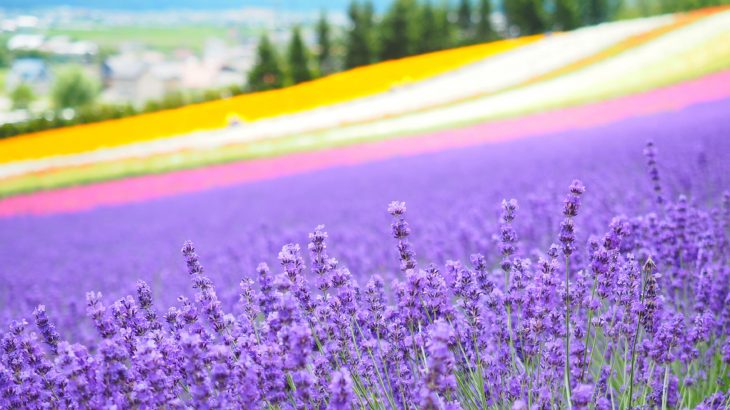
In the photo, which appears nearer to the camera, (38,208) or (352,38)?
(38,208)

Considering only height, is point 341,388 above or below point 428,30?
below

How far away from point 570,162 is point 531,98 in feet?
26.1

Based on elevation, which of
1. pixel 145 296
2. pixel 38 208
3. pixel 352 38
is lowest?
pixel 38 208

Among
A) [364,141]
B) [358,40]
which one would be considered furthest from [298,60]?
[364,141]

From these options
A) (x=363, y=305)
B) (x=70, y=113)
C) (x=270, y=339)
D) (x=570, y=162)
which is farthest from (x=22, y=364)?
(x=70, y=113)

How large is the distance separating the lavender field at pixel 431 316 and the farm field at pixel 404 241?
1cm

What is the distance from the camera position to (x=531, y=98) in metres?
14.3

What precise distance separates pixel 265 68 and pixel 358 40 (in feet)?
9.74

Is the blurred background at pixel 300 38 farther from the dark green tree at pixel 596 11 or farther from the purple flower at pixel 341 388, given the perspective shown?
the purple flower at pixel 341 388

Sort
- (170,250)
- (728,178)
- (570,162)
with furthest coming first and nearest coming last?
(570,162)
(170,250)
(728,178)

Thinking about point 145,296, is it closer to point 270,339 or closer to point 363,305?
point 270,339

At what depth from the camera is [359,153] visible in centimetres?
1263

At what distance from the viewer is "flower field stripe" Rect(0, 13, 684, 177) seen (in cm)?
1384

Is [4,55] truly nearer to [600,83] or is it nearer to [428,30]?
[428,30]
